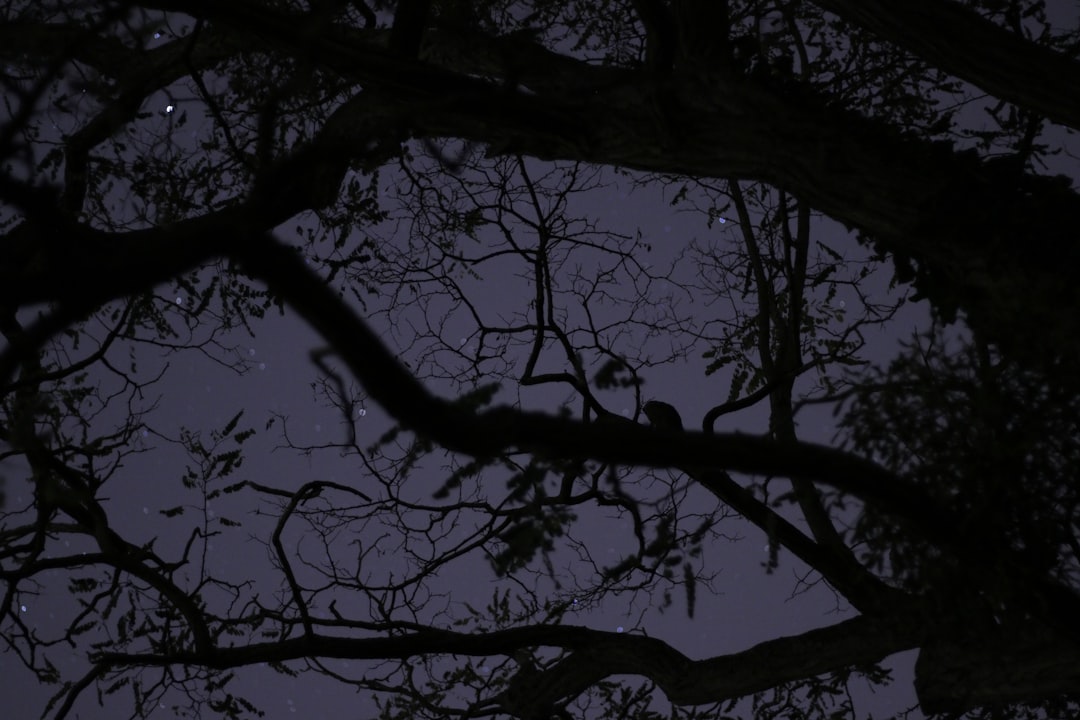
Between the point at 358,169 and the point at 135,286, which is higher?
the point at 358,169

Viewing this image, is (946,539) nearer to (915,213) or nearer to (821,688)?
(915,213)

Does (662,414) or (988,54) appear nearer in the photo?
(988,54)

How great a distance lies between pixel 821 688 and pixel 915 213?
459 centimetres

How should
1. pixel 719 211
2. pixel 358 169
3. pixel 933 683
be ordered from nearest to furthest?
1. pixel 933 683
2. pixel 358 169
3. pixel 719 211

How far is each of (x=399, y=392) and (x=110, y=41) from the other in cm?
545

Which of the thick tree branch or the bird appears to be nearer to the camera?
the thick tree branch

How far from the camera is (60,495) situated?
8.89 feet

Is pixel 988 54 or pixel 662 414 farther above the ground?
pixel 662 414

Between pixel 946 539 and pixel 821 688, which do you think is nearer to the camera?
pixel 946 539

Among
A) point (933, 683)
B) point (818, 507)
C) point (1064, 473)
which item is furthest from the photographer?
point (818, 507)

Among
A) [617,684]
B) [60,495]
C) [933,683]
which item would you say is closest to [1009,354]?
[933,683]

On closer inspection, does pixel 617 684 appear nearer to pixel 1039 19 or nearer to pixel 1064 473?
pixel 1064 473

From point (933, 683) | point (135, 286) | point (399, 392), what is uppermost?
point (135, 286)

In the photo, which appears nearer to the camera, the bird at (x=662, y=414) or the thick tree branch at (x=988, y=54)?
the thick tree branch at (x=988, y=54)
